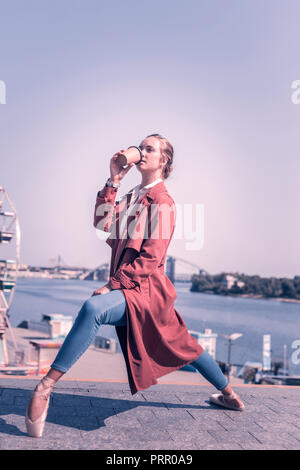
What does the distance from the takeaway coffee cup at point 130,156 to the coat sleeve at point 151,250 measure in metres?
0.24

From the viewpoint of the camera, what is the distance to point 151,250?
7.84 ft


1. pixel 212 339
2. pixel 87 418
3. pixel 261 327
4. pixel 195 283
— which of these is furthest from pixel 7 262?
pixel 195 283

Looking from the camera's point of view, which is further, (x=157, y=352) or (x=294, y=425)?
(x=294, y=425)

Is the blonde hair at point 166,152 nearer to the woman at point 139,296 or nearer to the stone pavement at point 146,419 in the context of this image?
the woman at point 139,296

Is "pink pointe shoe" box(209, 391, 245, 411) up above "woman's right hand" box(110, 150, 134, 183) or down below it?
below

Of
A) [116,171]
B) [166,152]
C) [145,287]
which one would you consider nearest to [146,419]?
[145,287]

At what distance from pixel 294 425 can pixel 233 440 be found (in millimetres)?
550

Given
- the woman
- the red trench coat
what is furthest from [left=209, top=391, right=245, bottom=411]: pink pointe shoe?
the red trench coat

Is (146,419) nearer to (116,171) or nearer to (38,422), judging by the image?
(38,422)

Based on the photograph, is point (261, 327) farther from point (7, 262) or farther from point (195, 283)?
point (7, 262)

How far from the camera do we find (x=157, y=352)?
244 centimetres

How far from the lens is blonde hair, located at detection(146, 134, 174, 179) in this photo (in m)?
2.67

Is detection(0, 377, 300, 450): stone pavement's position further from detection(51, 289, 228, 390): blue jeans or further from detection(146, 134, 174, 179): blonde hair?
detection(146, 134, 174, 179): blonde hair

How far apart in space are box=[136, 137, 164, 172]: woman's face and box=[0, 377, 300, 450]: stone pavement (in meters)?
1.28
